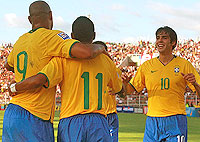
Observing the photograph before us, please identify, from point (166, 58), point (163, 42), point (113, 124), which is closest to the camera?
point (163, 42)

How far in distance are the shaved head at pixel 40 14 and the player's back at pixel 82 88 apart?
55cm

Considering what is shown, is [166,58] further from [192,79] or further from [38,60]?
[38,60]

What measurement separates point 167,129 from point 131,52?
1535 inches

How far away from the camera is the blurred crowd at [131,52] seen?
35812 millimetres

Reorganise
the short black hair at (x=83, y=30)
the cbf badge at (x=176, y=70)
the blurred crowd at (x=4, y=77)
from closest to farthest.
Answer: the short black hair at (x=83, y=30) < the cbf badge at (x=176, y=70) < the blurred crowd at (x=4, y=77)

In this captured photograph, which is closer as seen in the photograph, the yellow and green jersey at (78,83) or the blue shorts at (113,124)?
the yellow and green jersey at (78,83)

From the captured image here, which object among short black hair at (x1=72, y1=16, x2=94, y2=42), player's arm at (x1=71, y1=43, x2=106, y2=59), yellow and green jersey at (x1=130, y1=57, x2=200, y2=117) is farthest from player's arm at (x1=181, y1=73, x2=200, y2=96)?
player's arm at (x1=71, y1=43, x2=106, y2=59)

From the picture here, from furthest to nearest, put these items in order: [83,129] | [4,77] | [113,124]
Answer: [4,77]
[113,124]
[83,129]

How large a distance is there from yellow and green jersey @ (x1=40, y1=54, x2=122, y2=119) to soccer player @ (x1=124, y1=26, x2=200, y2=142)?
6.46 ft

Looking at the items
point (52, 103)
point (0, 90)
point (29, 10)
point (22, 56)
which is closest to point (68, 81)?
point (52, 103)

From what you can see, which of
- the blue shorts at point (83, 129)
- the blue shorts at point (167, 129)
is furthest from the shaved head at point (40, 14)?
the blue shorts at point (167, 129)

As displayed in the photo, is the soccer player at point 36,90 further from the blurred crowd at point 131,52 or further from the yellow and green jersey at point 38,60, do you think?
the blurred crowd at point 131,52

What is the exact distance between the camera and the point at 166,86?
6062mm

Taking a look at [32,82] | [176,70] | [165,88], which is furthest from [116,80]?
[176,70]
